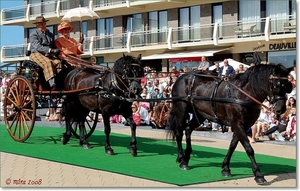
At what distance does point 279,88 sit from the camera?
8.83 meters

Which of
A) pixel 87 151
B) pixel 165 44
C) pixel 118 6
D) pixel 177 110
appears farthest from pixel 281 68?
pixel 118 6

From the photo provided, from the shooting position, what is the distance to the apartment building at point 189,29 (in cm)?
2817

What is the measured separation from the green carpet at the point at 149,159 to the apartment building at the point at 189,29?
1364 centimetres

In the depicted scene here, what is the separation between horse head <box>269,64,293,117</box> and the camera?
28.9 ft

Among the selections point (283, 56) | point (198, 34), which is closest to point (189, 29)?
point (198, 34)

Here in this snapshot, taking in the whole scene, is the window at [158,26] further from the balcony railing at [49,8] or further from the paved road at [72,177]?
the paved road at [72,177]

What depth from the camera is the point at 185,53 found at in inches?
1230

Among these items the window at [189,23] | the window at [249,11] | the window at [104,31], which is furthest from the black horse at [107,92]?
the window at [104,31]

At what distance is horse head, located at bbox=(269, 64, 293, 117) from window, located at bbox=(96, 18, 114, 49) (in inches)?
1086

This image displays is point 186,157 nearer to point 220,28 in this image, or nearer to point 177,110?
point 177,110

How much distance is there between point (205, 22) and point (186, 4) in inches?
72.6

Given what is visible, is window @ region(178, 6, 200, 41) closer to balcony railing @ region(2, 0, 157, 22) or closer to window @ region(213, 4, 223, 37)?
window @ region(213, 4, 223, 37)

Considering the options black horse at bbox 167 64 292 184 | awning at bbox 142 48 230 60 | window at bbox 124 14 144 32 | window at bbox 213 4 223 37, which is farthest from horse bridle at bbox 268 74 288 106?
window at bbox 124 14 144 32

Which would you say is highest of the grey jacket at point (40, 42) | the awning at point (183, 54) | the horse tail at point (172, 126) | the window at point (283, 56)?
the awning at point (183, 54)
